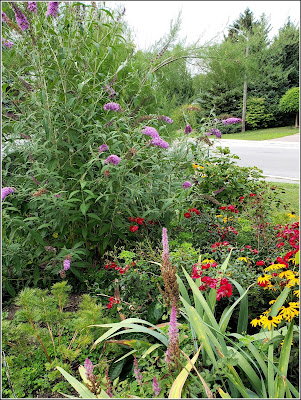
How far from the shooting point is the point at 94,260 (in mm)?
2410

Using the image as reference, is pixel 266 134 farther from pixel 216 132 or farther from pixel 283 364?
pixel 283 364

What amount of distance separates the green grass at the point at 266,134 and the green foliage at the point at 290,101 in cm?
24

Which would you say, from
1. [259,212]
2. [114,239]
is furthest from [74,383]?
[259,212]

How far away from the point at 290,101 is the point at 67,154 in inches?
87.0

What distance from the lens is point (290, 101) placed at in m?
3.24

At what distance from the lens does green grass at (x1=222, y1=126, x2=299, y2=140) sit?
141 inches

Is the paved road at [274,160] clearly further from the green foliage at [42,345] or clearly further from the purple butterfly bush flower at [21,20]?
the green foliage at [42,345]

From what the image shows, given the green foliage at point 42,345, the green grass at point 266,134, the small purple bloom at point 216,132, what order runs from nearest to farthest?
the green foliage at point 42,345, the small purple bloom at point 216,132, the green grass at point 266,134

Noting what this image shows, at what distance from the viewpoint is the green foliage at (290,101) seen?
3.11 meters

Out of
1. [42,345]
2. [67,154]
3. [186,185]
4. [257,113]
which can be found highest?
[257,113]

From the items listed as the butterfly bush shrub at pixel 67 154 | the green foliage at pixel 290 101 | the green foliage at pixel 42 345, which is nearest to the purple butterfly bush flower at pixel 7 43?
the butterfly bush shrub at pixel 67 154

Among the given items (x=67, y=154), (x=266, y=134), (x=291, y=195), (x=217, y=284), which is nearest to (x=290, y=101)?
(x=266, y=134)

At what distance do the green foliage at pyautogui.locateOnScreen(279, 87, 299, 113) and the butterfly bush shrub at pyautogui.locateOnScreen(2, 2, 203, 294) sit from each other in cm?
143

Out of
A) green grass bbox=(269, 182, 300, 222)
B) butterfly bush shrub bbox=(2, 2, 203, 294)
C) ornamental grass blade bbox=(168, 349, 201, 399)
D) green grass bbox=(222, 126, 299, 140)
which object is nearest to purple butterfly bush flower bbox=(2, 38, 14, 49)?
butterfly bush shrub bbox=(2, 2, 203, 294)
